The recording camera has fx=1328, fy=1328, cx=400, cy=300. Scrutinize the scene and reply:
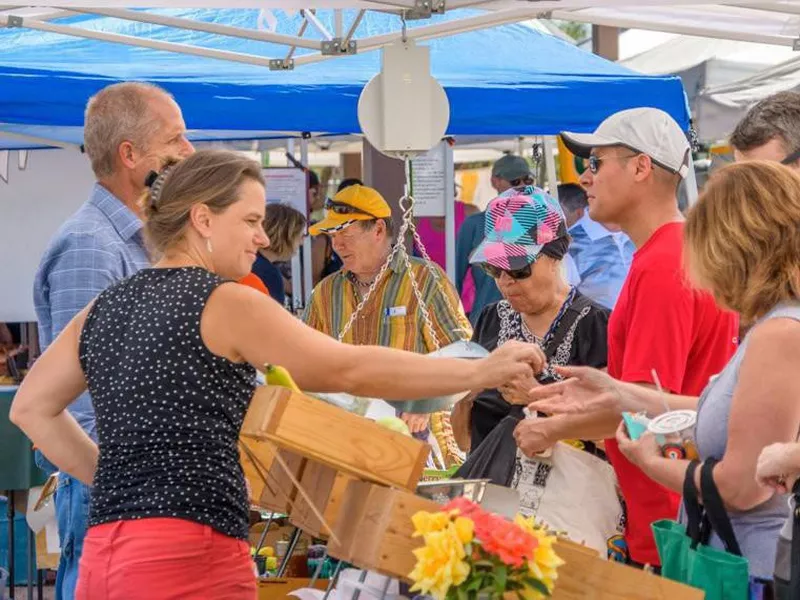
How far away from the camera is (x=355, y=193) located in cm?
604

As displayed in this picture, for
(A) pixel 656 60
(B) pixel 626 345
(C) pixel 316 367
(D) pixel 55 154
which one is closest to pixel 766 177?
(B) pixel 626 345

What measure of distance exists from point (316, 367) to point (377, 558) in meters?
0.39

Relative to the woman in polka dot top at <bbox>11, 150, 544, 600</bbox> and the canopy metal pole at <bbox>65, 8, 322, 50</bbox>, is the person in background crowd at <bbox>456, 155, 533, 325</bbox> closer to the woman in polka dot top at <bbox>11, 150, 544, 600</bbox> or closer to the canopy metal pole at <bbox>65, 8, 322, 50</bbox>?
the canopy metal pole at <bbox>65, 8, 322, 50</bbox>

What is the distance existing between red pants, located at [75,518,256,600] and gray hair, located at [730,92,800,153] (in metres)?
1.87

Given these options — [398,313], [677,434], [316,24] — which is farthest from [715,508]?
[316,24]

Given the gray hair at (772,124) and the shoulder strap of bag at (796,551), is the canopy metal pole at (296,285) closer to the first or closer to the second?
the gray hair at (772,124)

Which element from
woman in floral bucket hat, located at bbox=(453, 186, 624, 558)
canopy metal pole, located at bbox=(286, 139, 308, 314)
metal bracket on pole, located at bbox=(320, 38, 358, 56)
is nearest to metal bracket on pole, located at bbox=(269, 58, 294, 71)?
metal bracket on pole, located at bbox=(320, 38, 358, 56)

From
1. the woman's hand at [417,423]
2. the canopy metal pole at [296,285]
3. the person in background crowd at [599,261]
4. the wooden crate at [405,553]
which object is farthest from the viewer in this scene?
the canopy metal pole at [296,285]

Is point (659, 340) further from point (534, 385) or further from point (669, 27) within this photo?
point (669, 27)

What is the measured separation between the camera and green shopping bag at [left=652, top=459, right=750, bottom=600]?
2479mm

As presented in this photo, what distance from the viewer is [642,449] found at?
271 cm

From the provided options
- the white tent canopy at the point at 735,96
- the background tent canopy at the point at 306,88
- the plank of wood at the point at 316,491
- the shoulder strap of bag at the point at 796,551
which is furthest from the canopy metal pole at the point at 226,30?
the white tent canopy at the point at 735,96

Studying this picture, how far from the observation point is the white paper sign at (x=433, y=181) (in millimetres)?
8039

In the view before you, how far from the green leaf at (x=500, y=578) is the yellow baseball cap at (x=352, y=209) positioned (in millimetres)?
3673
